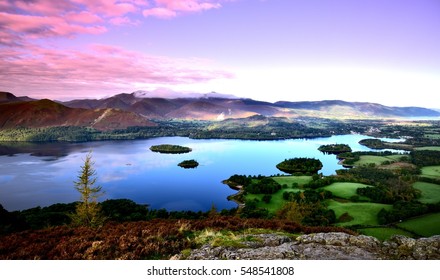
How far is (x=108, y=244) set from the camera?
491 cm

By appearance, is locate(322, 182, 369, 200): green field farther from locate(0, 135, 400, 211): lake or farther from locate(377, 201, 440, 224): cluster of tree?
locate(0, 135, 400, 211): lake

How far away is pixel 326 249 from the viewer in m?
4.96

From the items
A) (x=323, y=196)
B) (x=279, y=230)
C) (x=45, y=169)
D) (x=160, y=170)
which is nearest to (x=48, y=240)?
(x=279, y=230)

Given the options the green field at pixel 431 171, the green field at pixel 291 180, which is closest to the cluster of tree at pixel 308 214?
the green field at pixel 431 171

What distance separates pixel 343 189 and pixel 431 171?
11.6m

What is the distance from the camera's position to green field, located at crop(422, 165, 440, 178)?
89.7 feet

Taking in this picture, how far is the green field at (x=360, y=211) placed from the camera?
2636cm

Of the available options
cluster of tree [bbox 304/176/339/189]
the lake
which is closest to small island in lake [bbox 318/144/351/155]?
the lake

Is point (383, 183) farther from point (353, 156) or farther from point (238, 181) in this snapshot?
point (353, 156)

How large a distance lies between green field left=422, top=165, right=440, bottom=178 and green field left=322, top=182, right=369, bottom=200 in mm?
7492

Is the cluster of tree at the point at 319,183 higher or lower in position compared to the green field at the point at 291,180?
higher

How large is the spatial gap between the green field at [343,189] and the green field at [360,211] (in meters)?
4.80

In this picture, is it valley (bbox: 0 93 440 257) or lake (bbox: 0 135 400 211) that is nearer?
valley (bbox: 0 93 440 257)

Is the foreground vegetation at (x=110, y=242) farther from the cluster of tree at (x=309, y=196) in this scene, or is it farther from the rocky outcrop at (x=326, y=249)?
the cluster of tree at (x=309, y=196)
